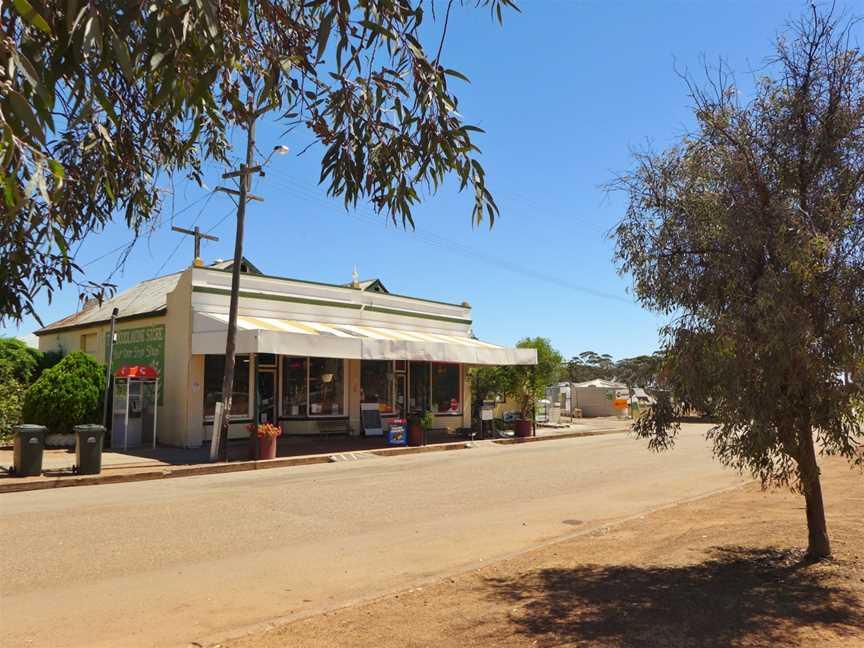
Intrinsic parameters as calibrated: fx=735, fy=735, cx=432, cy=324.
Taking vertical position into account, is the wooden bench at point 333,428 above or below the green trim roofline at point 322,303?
below

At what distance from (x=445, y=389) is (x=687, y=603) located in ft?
72.4

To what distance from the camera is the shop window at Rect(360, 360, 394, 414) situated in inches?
974

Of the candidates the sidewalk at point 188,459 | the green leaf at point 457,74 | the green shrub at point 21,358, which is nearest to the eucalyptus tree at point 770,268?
the green leaf at point 457,74

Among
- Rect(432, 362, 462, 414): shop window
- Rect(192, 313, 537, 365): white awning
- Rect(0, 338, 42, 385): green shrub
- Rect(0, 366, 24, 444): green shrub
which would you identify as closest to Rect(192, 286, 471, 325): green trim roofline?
Rect(192, 313, 537, 365): white awning

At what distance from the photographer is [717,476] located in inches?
585

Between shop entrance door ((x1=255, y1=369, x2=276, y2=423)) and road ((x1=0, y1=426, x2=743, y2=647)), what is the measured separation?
255 inches

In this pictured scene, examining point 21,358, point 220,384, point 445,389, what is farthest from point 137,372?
point 445,389

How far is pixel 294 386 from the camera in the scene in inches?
909

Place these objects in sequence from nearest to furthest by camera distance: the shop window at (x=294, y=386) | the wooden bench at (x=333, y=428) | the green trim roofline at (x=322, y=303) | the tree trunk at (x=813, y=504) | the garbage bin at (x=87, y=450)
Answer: the tree trunk at (x=813, y=504) < the garbage bin at (x=87, y=450) < the green trim roofline at (x=322, y=303) < the shop window at (x=294, y=386) < the wooden bench at (x=333, y=428)

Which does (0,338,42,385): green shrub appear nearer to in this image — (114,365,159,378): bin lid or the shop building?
the shop building

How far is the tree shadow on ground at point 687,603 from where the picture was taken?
16.1 ft

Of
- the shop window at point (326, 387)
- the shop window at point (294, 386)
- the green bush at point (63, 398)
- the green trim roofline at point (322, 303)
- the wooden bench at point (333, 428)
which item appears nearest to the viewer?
the green bush at point (63, 398)

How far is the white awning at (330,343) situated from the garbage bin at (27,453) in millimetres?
5483

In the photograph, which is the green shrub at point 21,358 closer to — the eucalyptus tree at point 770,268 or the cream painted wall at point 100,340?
the cream painted wall at point 100,340
